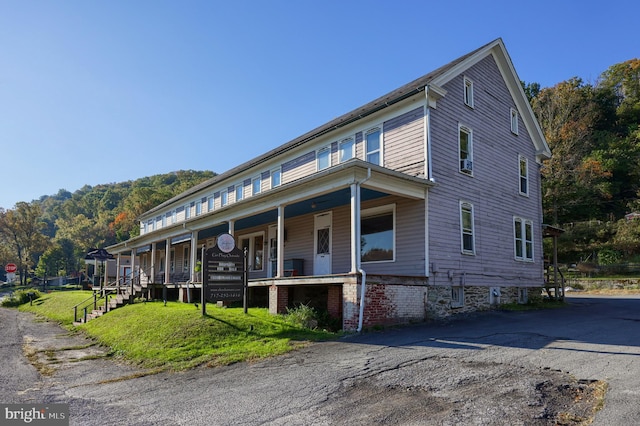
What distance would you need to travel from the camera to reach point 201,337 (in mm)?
10891

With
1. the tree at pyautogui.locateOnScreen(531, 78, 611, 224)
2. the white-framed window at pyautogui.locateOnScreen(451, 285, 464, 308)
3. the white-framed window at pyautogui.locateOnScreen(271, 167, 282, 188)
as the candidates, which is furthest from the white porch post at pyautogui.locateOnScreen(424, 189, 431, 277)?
the tree at pyautogui.locateOnScreen(531, 78, 611, 224)

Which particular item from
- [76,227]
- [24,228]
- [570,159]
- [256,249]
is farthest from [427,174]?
[76,227]

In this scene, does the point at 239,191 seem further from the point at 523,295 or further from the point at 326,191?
the point at 523,295

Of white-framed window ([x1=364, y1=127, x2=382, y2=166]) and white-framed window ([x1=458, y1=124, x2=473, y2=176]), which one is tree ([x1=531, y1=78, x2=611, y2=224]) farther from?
white-framed window ([x1=364, y1=127, x2=382, y2=166])

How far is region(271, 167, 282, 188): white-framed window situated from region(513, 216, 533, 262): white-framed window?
10156mm

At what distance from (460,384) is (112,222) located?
312 ft

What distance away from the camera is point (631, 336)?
32.2 ft

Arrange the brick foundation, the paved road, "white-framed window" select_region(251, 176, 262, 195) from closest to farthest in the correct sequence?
1. the paved road
2. the brick foundation
3. "white-framed window" select_region(251, 176, 262, 195)

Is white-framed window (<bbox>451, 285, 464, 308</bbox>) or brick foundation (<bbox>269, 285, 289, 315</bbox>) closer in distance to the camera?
brick foundation (<bbox>269, 285, 289, 315</bbox>)

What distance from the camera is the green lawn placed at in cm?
963

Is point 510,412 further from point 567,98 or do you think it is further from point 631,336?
point 567,98

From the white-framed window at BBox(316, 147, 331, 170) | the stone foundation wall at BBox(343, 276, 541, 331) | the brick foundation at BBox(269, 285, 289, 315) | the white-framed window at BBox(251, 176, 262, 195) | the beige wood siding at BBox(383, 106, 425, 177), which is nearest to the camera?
the stone foundation wall at BBox(343, 276, 541, 331)

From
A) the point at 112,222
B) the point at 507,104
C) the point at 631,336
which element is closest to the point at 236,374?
the point at 631,336

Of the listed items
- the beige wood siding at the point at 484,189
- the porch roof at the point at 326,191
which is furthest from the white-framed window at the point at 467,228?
the porch roof at the point at 326,191
